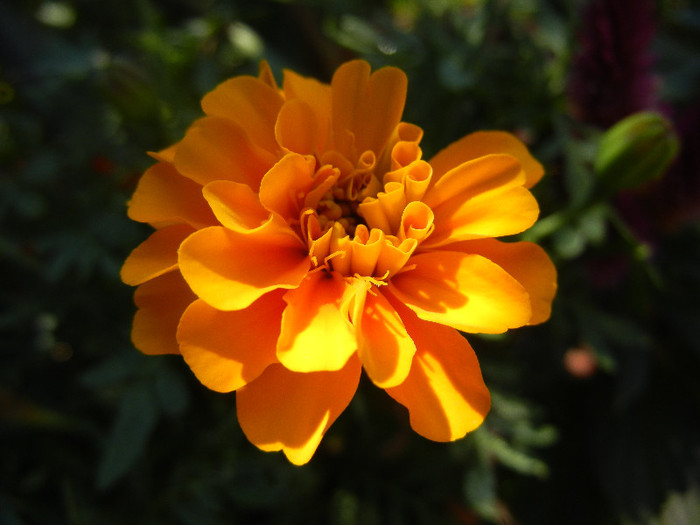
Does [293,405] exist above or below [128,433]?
above

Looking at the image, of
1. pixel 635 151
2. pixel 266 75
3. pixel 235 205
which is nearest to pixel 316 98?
pixel 266 75

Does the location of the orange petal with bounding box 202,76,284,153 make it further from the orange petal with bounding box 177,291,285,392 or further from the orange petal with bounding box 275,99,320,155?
the orange petal with bounding box 177,291,285,392

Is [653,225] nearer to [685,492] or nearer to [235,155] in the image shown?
[685,492]

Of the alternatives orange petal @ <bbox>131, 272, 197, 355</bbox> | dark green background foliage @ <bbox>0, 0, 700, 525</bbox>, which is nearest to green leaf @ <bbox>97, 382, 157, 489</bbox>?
dark green background foliage @ <bbox>0, 0, 700, 525</bbox>

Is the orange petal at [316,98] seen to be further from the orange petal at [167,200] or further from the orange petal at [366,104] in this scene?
the orange petal at [167,200]

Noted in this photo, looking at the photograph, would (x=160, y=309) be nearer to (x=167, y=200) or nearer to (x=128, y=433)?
(x=167, y=200)

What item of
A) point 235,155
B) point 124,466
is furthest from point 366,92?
point 124,466
